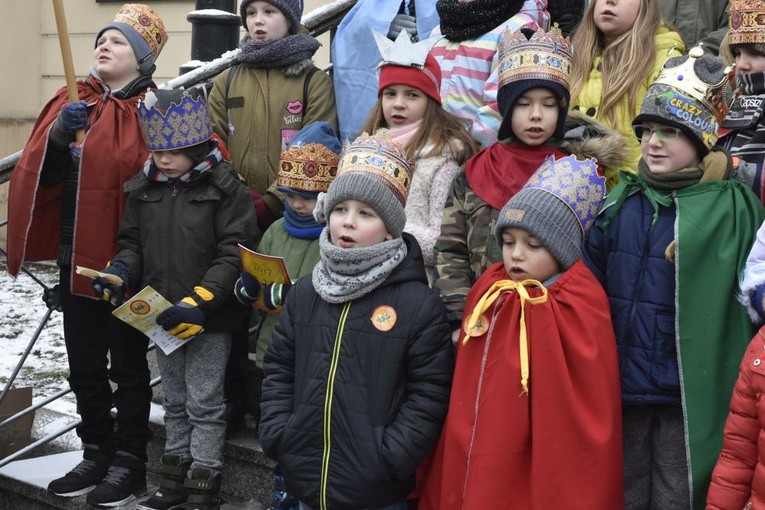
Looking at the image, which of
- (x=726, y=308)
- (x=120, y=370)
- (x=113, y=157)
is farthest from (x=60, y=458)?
(x=726, y=308)

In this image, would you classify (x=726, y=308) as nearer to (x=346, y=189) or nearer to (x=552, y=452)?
(x=552, y=452)

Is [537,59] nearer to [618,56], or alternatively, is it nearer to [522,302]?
[618,56]

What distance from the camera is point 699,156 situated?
12.0 feet

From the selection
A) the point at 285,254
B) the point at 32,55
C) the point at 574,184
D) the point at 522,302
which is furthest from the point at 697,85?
Answer: the point at 32,55

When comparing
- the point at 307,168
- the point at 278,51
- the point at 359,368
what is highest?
the point at 278,51

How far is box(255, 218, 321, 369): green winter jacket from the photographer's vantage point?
459 cm

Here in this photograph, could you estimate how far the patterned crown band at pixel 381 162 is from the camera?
4.00 meters

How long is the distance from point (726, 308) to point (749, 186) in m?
0.51

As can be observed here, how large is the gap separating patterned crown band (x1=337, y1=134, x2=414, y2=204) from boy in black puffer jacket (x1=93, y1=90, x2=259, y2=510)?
832 mm

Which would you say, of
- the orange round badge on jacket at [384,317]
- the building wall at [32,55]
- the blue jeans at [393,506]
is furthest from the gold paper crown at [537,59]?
the building wall at [32,55]

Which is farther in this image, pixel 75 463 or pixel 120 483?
pixel 75 463

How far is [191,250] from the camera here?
15.3 feet

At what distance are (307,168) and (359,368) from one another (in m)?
1.21

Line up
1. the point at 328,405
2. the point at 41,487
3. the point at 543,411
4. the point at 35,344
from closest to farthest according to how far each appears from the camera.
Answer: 1. the point at 543,411
2. the point at 328,405
3. the point at 41,487
4. the point at 35,344
